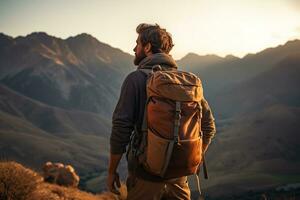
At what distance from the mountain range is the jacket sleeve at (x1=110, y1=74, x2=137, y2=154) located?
18202 millimetres

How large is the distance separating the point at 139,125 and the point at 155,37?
673 mm

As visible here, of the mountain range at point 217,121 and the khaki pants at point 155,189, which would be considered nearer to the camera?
the khaki pants at point 155,189

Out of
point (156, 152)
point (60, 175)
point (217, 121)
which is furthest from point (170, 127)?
point (217, 121)

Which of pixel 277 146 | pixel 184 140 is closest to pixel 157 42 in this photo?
pixel 184 140

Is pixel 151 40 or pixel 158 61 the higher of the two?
pixel 151 40

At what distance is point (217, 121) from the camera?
487ft

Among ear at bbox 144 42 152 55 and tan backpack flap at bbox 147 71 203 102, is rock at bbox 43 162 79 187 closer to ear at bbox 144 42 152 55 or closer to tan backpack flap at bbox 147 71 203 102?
→ ear at bbox 144 42 152 55

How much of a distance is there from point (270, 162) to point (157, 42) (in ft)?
247

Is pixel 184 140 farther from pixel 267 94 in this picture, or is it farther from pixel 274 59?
pixel 274 59

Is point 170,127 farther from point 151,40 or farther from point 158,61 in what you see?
point 151,40

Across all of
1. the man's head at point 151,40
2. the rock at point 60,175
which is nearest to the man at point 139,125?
the man's head at point 151,40

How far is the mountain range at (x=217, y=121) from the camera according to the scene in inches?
2933

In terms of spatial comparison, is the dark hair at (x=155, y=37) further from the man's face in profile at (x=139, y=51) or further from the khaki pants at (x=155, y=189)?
the khaki pants at (x=155, y=189)

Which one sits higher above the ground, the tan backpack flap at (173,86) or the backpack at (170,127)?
the tan backpack flap at (173,86)
